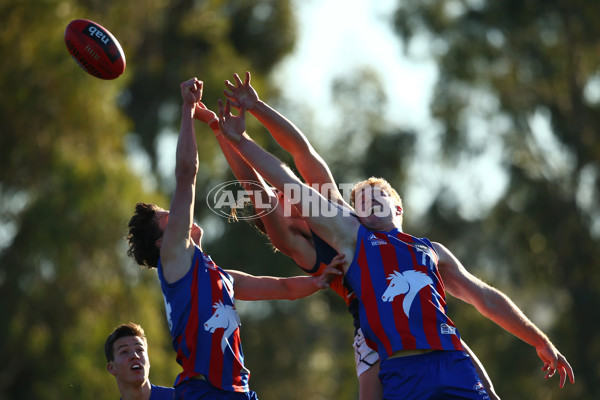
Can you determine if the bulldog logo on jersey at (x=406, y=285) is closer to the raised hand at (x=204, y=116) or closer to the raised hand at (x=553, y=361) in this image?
the raised hand at (x=553, y=361)

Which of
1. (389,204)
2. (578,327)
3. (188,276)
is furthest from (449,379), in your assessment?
(578,327)

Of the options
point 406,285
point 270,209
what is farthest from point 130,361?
point 406,285

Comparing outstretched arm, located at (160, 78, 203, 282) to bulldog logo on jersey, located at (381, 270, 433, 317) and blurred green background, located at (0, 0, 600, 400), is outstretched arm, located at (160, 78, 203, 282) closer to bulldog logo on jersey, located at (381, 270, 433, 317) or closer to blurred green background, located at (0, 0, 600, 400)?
bulldog logo on jersey, located at (381, 270, 433, 317)

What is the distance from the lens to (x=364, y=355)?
577cm

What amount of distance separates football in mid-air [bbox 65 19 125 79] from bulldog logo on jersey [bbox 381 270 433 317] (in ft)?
9.50

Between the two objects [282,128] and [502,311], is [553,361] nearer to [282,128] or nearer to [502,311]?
[502,311]

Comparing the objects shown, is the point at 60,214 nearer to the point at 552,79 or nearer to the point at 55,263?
the point at 55,263

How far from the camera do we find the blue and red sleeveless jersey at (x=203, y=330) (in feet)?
17.7

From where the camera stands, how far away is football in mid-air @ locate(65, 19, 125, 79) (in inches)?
273

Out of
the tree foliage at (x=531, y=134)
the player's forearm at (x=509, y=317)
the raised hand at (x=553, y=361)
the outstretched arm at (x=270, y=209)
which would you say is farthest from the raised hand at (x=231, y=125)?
the tree foliage at (x=531, y=134)

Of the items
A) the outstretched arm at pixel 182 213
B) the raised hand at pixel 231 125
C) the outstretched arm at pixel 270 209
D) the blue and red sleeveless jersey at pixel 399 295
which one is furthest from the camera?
the outstretched arm at pixel 270 209

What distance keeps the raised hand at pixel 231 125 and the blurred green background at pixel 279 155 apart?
9609 mm

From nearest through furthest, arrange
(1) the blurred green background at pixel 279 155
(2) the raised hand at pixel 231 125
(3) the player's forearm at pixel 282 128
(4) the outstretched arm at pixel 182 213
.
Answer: (4) the outstretched arm at pixel 182 213
(2) the raised hand at pixel 231 125
(3) the player's forearm at pixel 282 128
(1) the blurred green background at pixel 279 155

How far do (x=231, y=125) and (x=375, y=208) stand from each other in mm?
1061
